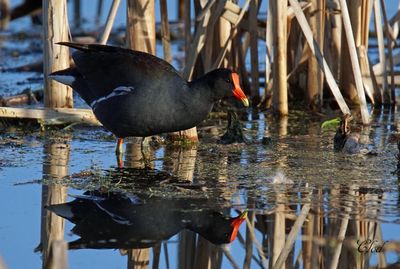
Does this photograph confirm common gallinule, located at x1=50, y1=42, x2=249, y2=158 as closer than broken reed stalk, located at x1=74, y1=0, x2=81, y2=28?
Yes

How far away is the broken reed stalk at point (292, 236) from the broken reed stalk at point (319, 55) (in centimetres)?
172

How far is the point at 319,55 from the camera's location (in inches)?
254

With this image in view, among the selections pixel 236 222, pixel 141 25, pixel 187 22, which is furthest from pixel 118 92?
pixel 236 222

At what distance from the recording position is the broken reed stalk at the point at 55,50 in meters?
6.23

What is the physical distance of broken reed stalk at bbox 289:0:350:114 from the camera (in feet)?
20.6

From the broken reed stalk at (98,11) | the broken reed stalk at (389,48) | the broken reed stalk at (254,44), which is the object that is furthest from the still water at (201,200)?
the broken reed stalk at (98,11)

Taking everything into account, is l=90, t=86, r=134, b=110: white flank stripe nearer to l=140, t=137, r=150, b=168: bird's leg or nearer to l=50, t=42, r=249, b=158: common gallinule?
l=50, t=42, r=249, b=158: common gallinule

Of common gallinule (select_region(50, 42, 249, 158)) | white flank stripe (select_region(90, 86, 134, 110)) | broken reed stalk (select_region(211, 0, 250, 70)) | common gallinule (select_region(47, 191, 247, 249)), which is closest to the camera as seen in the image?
common gallinule (select_region(47, 191, 247, 249))

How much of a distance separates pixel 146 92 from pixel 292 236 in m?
1.58

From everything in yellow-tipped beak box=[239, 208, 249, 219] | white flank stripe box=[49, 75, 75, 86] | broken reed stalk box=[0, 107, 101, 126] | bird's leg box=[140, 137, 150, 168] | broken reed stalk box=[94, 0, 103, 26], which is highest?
broken reed stalk box=[94, 0, 103, 26]

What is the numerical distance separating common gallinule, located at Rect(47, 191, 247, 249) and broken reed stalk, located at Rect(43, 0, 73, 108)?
63.7 inches

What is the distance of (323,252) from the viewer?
421cm

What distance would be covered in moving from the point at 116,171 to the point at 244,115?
6.44 ft

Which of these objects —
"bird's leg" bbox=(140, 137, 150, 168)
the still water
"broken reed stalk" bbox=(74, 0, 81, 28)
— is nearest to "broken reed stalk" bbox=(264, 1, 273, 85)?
the still water
